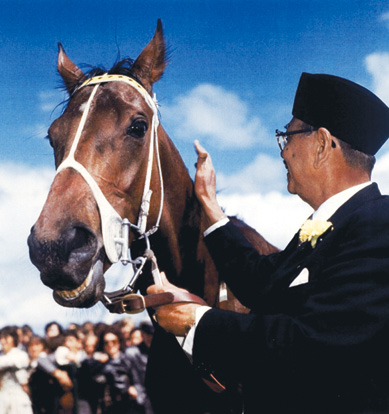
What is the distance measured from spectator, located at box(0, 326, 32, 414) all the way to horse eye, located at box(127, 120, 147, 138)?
20.2 feet

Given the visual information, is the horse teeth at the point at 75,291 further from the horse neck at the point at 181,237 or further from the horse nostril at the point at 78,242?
the horse neck at the point at 181,237

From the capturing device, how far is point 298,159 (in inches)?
105

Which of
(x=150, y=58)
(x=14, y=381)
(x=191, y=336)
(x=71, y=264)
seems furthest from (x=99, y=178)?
(x=14, y=381)

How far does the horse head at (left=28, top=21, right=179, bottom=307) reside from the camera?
2.52 m

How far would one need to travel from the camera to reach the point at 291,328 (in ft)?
6.53

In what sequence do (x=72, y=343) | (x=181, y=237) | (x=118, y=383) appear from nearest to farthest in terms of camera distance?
(x=181, y=237) < (x=118, y=383) < (x=72, y=343)

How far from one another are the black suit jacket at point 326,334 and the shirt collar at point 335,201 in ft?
0.15

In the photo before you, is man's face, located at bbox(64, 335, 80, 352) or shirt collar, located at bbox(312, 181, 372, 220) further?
man's face, located at bbox(64, 335, 80, 352)

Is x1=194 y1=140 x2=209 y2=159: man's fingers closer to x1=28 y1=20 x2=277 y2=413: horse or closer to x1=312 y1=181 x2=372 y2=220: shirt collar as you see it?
x1=28 y1=20 x2=277 y2=413: horse

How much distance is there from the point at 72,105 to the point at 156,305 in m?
1.61

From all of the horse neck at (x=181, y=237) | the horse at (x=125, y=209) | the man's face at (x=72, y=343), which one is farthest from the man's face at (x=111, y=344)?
the horse neck at (x=181, y=237)

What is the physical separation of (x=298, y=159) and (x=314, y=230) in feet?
1.63

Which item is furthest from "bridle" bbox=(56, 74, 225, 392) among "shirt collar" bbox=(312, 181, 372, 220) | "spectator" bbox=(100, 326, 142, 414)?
"spectator" bbox=(100, 326, 142, 414)

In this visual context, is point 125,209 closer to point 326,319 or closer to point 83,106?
point 83,106
